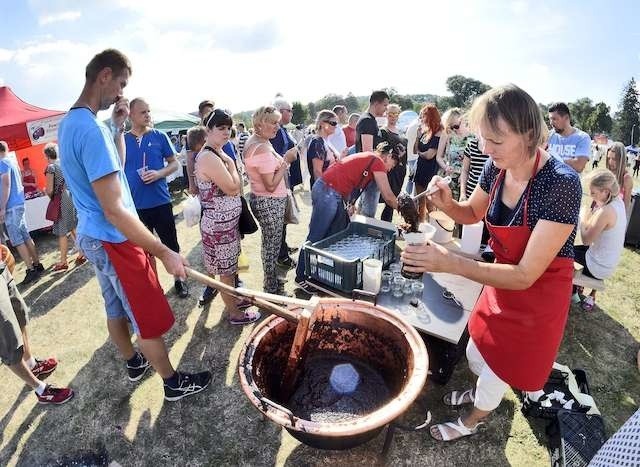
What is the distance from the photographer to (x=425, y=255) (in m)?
1.55

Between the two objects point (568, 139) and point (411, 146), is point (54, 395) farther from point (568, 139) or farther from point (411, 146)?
point (568, 139)

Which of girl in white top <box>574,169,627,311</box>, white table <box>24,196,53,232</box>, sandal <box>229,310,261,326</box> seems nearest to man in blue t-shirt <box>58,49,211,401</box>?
sandal <box>229,310,261,326</box>

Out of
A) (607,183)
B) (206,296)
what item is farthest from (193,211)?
(607,183)

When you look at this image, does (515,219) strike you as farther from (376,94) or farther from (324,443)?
(376,94)

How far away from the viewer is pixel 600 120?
174ft

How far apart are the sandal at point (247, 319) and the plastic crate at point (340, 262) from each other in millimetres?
858

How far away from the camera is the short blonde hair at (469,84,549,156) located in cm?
148

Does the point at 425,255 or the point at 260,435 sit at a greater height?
the point at 425,255

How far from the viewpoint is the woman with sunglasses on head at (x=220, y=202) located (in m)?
3.07

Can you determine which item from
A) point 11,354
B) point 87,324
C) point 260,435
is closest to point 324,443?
point 260,435

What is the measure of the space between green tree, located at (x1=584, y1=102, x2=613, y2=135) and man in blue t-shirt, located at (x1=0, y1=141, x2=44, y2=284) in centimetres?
6736

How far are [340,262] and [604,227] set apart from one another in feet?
8.55

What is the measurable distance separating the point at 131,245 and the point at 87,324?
2371 millimetres

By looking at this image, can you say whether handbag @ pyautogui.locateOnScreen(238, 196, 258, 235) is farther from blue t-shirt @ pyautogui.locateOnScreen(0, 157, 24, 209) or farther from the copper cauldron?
blue t-shirt @ pyautogui.locateOnScreen(0, 157, 24, 209)
